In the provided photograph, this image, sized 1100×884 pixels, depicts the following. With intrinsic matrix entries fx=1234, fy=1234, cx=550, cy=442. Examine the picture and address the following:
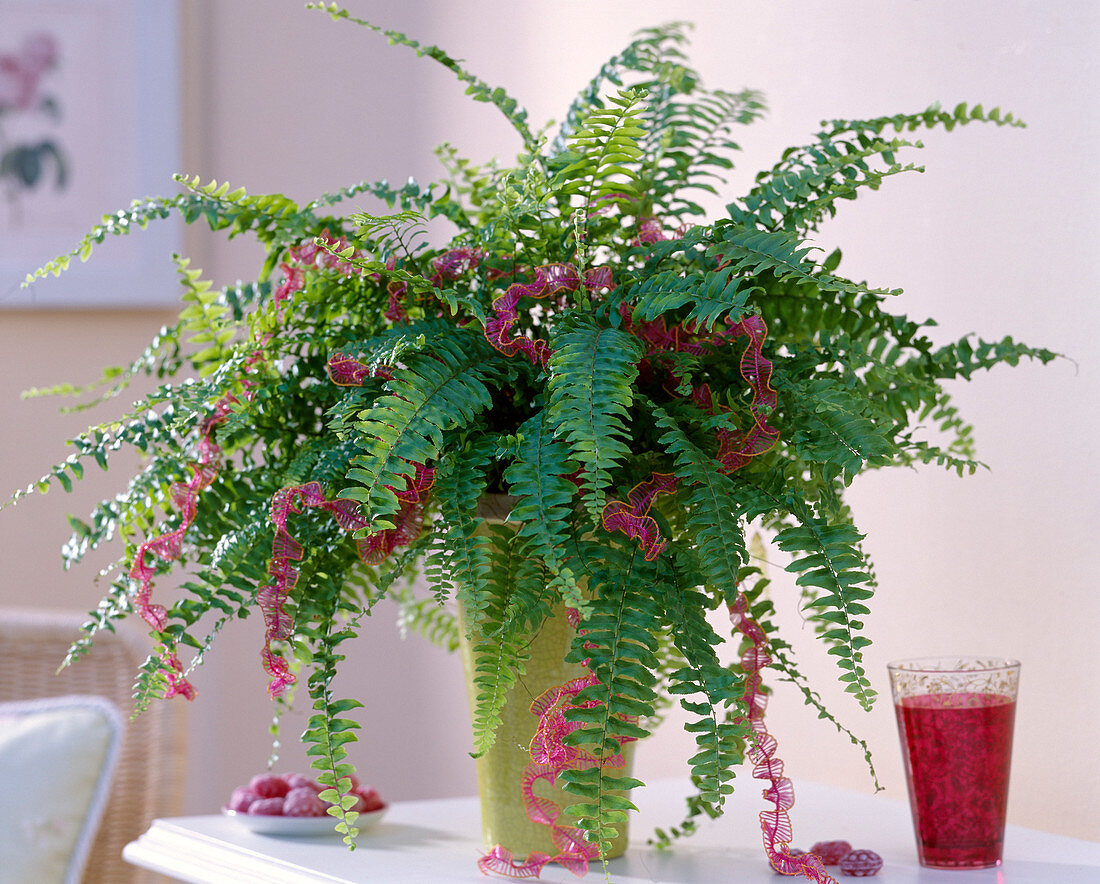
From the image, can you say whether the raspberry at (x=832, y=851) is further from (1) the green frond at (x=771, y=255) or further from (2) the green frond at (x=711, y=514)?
(1) the green frond at (x=771, y=255)

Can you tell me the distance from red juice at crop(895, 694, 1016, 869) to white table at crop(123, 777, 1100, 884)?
2 centimetres

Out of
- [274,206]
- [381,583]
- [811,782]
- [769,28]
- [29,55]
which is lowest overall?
[811,782]

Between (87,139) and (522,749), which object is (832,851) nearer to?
(522,749)

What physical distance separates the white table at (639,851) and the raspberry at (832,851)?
1 centimetres

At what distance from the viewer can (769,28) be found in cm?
135

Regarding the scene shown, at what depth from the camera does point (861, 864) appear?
2.85ft

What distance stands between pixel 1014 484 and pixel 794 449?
0.37 meters

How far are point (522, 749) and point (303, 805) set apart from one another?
0.83 feet

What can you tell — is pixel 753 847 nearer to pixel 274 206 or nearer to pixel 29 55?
pixel 274 206

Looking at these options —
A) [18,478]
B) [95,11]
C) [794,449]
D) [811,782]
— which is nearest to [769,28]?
[794,449]

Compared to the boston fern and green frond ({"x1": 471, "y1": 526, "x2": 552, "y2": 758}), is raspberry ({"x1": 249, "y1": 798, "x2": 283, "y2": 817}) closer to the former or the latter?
the boston fern

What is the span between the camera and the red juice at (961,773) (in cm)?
88

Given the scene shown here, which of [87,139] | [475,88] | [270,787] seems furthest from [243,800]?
[87,139]

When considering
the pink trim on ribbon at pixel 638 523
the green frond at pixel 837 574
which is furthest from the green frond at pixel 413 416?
the green frond at pixel 837 574
